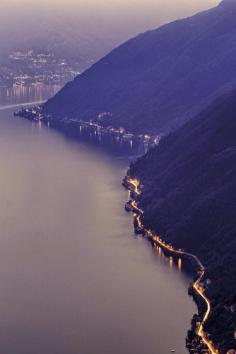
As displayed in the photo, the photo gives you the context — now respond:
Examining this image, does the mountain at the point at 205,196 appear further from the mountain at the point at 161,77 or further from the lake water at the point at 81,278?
the mountain at the point at 161,77

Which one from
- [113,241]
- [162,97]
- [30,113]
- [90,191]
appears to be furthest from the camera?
[30,113]

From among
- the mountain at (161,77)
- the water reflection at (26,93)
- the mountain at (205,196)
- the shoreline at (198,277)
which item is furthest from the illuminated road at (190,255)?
the water reflection at (26,93)

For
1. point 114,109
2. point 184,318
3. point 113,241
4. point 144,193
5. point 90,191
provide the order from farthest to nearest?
point 114,109 → point 90,191 → point 144,193 → point 113,241 → point 184,318

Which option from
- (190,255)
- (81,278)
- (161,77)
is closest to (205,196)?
(190,255)

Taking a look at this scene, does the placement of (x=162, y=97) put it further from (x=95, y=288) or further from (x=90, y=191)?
(x=95, y=288)

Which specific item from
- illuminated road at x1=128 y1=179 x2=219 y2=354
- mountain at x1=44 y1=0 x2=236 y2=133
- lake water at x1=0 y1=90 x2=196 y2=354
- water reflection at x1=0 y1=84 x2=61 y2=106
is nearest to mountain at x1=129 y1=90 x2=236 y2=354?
illuminated road at x1=128 y1=179 x2=219 y2=354

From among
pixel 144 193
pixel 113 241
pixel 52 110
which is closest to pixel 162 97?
pixel 52 110

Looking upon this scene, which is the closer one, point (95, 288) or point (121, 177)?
point (95, 288)
